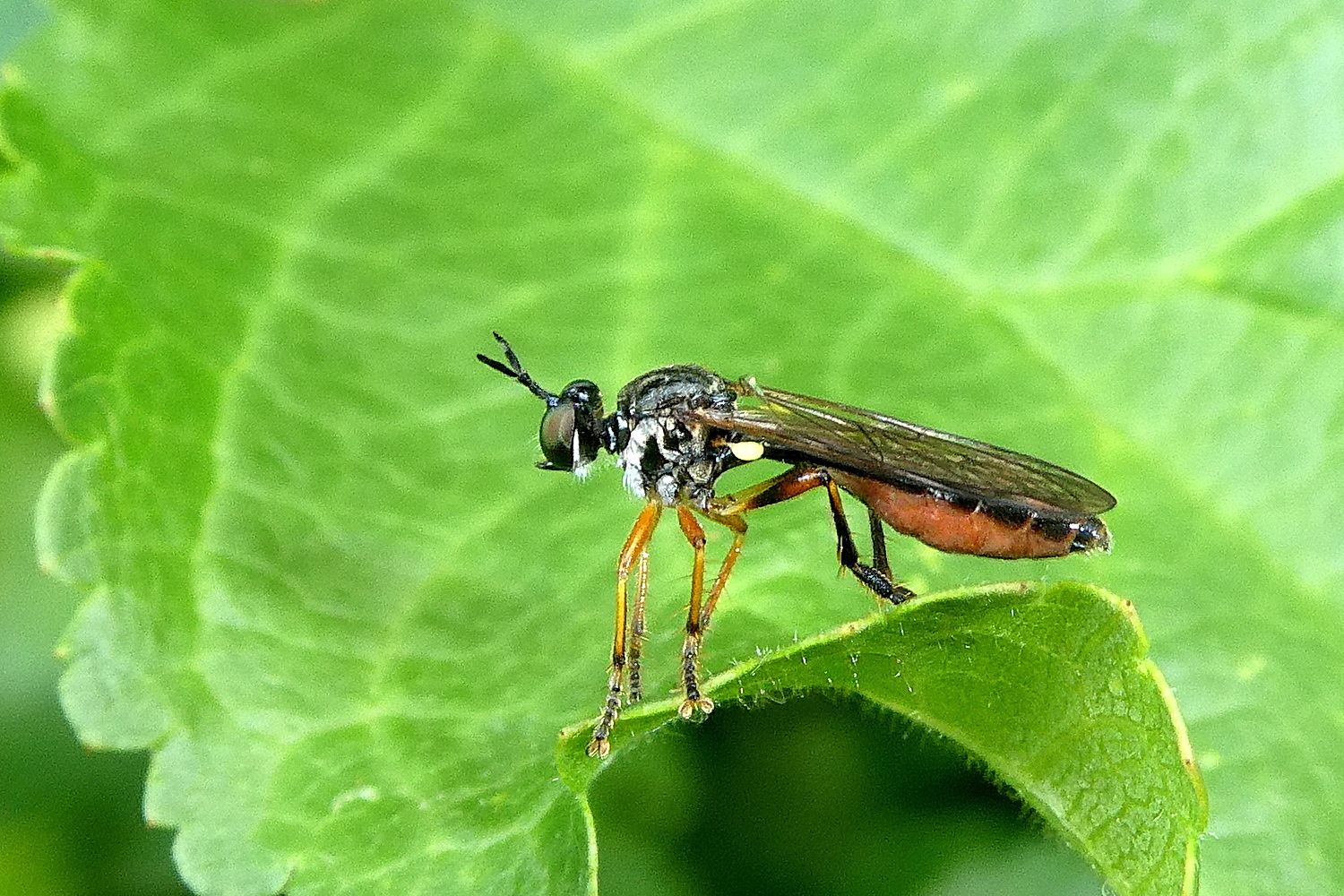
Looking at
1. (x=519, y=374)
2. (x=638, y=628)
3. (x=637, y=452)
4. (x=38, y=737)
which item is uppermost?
(x=519, y=374)

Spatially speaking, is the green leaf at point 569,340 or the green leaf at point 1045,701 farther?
the green leaf at point 569,340

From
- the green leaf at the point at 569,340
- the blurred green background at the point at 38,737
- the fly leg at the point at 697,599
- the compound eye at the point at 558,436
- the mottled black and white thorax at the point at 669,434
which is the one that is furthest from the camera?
the blurred green background at the point at 38,737

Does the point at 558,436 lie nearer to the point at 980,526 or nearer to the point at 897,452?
the point at 897,452

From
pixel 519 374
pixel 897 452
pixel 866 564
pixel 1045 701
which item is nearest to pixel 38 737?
pixel 519 374

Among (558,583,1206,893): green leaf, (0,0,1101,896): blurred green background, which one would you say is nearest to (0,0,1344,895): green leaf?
(558,583,1206,893): green leaf

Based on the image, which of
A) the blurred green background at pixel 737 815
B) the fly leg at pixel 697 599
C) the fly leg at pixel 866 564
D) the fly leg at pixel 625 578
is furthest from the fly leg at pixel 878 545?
the blurred green background at pixel 737 815

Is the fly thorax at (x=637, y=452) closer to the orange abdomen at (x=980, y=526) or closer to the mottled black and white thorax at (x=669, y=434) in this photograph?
the mottled black and white thorax at (x=669, y=434)
